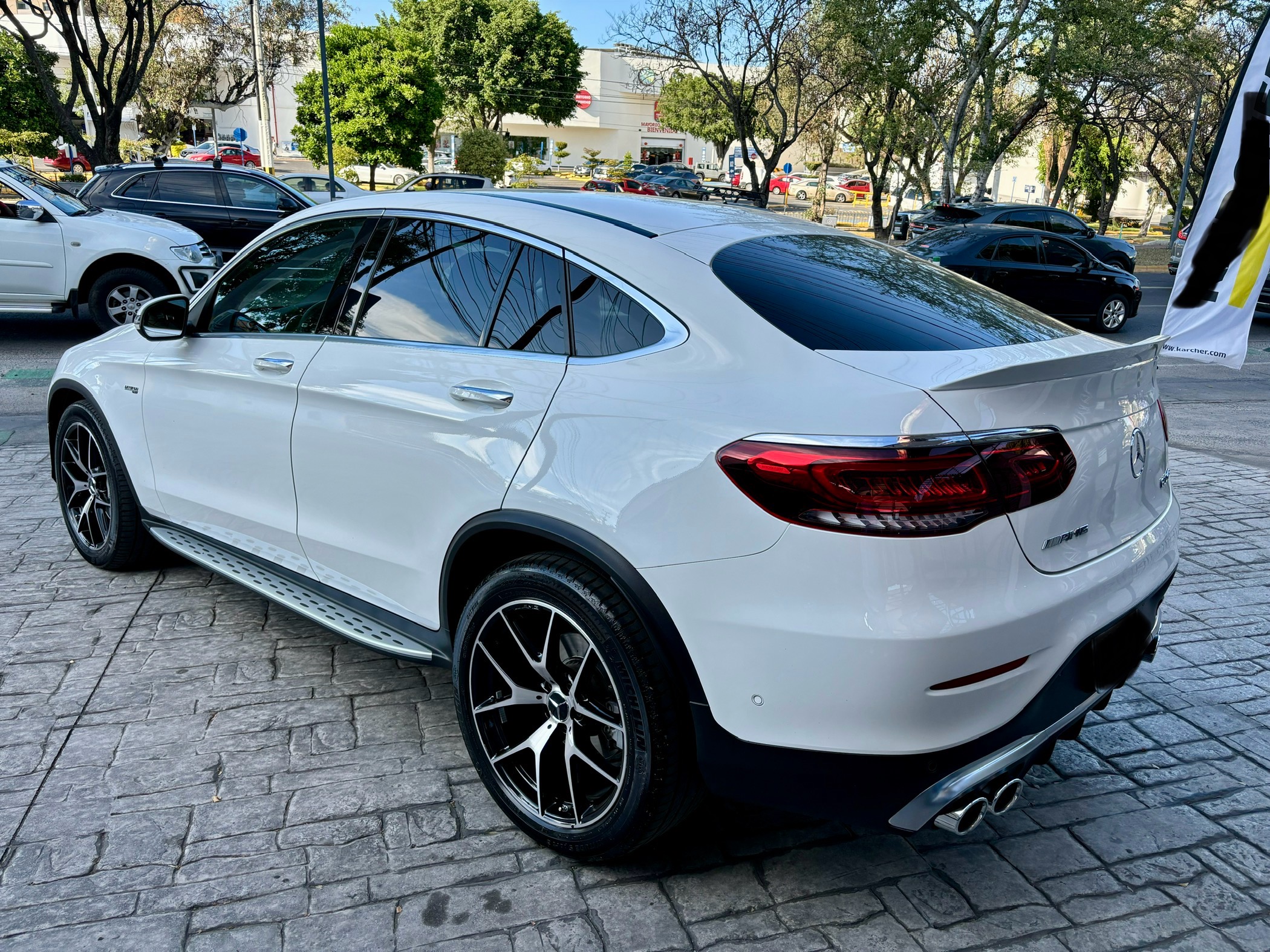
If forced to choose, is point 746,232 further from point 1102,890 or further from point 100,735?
point 100,735

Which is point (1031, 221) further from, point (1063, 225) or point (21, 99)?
point (21, 99)

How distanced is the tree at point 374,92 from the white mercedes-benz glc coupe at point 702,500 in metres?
35.2

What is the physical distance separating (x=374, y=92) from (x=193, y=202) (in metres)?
24.7

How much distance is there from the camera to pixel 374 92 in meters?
36.3

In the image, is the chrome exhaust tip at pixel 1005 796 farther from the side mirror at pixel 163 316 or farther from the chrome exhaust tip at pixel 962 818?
the side mirror at pixel 163 316

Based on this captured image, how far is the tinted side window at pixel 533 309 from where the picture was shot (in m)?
2.68

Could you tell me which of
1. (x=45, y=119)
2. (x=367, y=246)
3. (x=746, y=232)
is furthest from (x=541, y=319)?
(x=45, y=119)

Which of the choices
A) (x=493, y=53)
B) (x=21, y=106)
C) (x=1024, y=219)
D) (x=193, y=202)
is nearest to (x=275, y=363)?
(x=193, y=202)

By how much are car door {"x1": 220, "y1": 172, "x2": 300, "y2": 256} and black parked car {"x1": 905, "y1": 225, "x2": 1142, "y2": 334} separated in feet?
30.5

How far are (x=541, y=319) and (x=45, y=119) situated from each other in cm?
4916

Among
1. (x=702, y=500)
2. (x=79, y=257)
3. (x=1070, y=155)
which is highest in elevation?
(x=1070, y=155)

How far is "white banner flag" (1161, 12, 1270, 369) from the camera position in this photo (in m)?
6.40

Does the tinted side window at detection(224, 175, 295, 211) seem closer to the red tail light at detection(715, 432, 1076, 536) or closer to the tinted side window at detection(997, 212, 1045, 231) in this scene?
the tinted side window at detection(997, 212, 1045, 231)

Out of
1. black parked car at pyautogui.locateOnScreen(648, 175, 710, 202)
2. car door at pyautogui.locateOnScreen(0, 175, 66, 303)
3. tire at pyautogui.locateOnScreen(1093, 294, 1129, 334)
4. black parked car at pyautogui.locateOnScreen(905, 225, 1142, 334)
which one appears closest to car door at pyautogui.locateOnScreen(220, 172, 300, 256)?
car door at pyautogui.locateOnScreen(0, 175, 66, 303)
